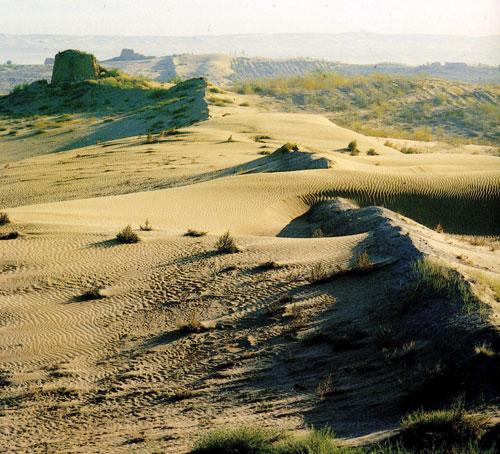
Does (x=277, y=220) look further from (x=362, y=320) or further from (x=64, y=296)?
(x=362, y=320)

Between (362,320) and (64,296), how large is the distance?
12.2 feet

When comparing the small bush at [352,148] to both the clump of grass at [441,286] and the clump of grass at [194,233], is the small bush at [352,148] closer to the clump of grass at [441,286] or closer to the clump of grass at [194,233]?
the clump of grass at [194,233]

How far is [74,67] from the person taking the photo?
140ft

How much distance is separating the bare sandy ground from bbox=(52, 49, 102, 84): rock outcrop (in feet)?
99.9

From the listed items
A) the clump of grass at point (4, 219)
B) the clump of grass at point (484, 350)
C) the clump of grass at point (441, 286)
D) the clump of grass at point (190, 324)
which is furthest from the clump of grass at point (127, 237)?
the clump of grass at point (484, 350)

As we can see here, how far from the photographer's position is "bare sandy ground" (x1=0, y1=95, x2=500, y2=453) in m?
5.95

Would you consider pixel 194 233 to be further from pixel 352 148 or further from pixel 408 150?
pixel 408 150

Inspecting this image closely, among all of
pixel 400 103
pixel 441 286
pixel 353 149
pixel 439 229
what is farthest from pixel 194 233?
pixel 400 103

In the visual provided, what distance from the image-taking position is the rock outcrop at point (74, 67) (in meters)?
42.5

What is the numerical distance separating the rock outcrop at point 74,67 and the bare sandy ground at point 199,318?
30.5 metres

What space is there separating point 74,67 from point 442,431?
41.3 meters

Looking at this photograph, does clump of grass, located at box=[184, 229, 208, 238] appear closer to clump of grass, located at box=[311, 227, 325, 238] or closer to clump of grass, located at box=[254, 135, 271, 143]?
clump of grass, located at box=[311, 227, 325, 238]

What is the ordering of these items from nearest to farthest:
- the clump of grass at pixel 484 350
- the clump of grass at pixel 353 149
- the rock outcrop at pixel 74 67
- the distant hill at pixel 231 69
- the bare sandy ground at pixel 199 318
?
the clump of grass at pixel 484 350, the bare sandy ground at pixel 199 318, the clump of grass at pixel 353 149, the rock outcrop at pixel 74 67, the distant hill at pixel 231 69

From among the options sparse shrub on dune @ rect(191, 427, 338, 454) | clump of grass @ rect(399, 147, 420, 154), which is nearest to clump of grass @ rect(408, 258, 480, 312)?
sparse shrub on dune @ rect(191, 427, 338, 454)
